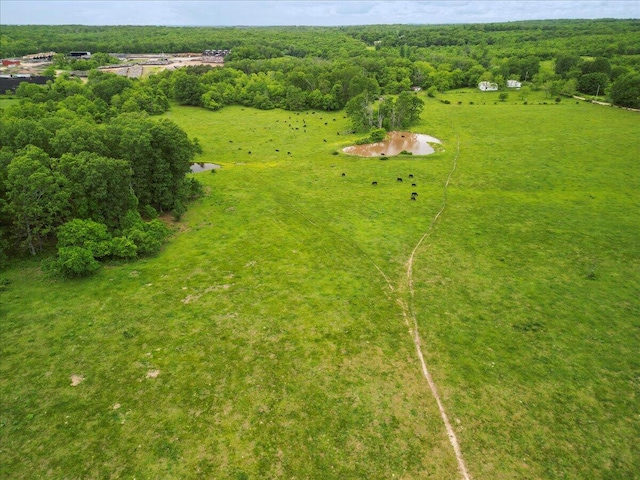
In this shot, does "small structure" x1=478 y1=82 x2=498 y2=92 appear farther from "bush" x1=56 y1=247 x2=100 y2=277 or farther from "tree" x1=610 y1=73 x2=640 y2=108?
"bush" x1=56 y1=247 x2=100 y2=277

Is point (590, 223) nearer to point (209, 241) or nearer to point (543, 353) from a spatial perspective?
point (543, 353)

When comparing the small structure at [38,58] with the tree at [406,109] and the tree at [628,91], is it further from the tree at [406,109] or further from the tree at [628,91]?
the tree at [628,91]

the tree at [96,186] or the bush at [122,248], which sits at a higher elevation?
the tree at [96,186]

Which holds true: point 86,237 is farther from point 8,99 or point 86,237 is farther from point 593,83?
point 593,83

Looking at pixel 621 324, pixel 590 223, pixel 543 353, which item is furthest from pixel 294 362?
pixel 590 223

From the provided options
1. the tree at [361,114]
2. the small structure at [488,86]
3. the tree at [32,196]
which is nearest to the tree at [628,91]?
the small structure at [488,86]

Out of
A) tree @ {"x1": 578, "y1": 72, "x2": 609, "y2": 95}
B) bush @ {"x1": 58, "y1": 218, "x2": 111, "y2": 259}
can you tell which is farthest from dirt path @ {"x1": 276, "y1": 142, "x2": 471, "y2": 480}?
tree @ {"x1": 578, "y1": 72, "x2": 609, "y2": 95}
